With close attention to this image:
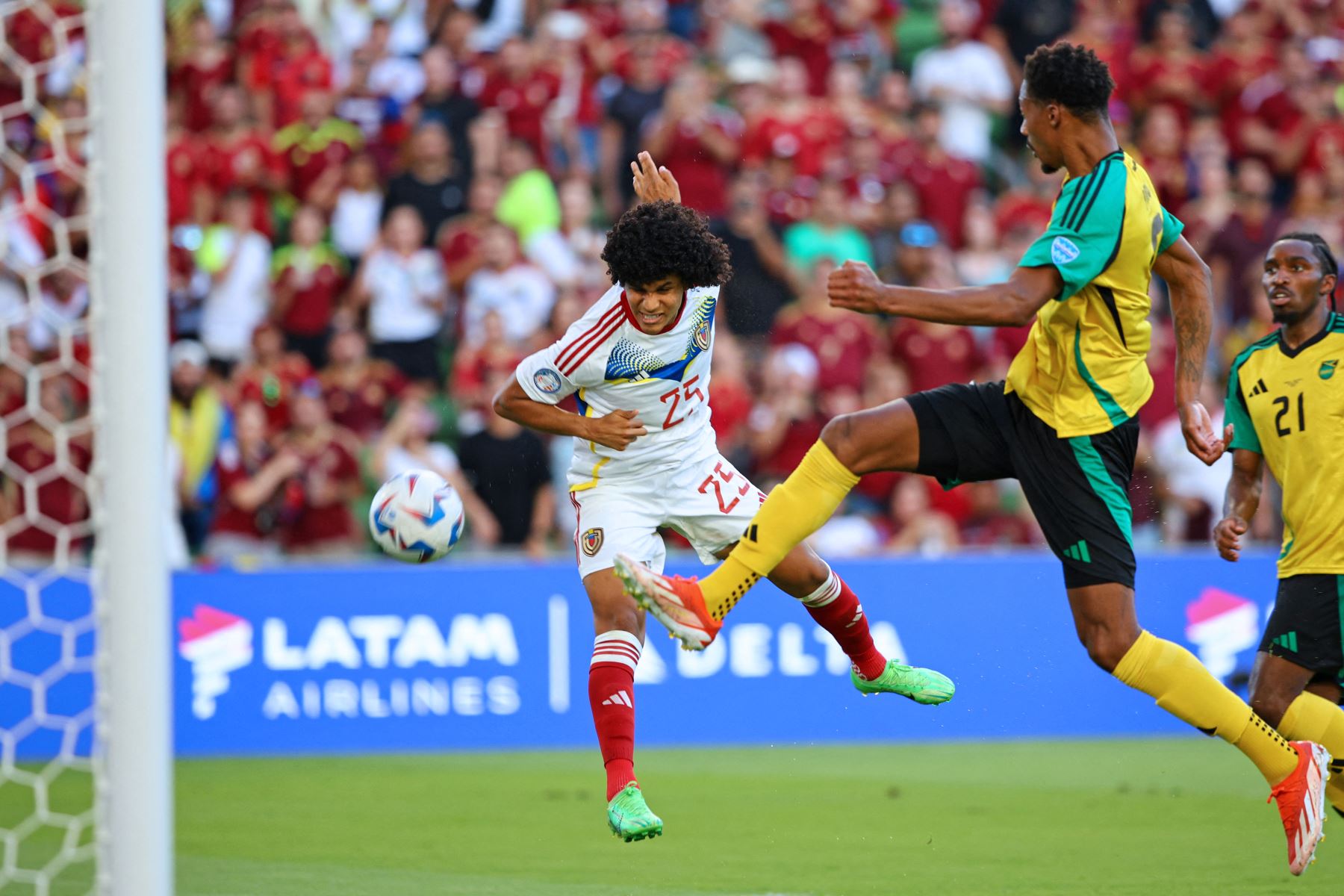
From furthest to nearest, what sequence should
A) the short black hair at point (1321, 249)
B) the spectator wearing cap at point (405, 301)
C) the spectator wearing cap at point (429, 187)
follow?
the spectator wearing cap at point (429, 187) → the spectator wearing cap at point (405, 301) → the short black hair at point (1321, 249)

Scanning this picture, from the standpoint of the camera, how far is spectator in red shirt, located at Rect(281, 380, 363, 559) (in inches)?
485

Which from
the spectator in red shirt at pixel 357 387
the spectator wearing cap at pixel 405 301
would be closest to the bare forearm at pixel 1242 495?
the spectator in red shirt at pixel 357 387

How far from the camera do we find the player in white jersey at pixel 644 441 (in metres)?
6.48

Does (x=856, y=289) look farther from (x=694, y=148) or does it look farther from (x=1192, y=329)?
(x=694, y=148)

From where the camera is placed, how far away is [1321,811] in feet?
19.8

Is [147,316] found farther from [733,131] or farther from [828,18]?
[828,18]

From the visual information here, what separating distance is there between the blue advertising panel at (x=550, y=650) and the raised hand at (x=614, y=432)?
4.76 metres

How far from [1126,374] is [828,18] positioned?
10359 millimetres

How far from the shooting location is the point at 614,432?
671 centimetres

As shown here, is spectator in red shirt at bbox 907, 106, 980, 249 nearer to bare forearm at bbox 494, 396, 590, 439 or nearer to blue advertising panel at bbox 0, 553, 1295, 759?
blue advertising panel at bbox 0, 553, 1295, 759

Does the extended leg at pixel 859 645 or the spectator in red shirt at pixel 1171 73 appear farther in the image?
the spectator in red shirt at pixel 1171 73

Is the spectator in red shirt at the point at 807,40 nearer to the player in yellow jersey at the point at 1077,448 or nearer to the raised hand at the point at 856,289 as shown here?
the player in yellow jersey at the point at 1077,448

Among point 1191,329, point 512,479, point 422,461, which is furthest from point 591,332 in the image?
point 422,461

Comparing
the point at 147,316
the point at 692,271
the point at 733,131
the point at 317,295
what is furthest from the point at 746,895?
the point at 733,131
